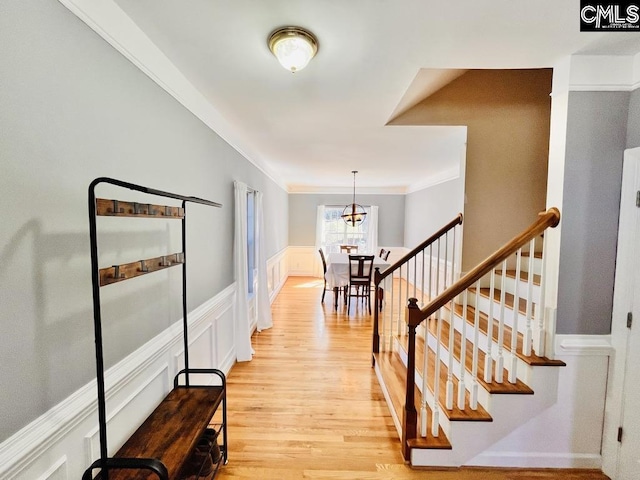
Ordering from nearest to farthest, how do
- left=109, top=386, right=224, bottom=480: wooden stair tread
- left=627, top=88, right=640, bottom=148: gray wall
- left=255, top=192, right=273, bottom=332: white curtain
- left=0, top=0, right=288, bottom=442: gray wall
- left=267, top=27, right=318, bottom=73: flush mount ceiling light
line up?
left=0, top=0, right=288, bottom=442: gray wall → left=109, top=386, right=224, bottom=480: wooden stair tread → left=267, top=27, right=318, bottom=73: flush mount ceiling light → left=627, top=88, right=640, bottom=148: gray wall → left=255, top=192, right=273, bottom=332: white curtain

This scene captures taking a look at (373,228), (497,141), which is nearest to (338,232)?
(373,228)

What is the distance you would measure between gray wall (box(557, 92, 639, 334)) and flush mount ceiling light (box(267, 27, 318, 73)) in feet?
5.32

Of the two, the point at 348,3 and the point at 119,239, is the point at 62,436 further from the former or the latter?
the point at 348,3

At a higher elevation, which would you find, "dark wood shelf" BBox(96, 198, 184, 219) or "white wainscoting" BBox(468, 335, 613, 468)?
"dark wood shelf" BBox(96, 198, 184, 219)

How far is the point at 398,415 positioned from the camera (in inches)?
83.7

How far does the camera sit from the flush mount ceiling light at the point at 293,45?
4.75 feet

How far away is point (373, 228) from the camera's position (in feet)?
25.7

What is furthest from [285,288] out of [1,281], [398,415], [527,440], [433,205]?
[1,281]

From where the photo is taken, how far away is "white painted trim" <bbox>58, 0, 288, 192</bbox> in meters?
1.19

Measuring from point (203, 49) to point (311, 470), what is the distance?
103 inches

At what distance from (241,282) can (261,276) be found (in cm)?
82

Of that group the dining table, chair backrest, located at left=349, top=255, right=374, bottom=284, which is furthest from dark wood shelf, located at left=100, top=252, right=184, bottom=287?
the dining table

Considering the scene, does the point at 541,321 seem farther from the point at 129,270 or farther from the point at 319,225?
the point at 319,225

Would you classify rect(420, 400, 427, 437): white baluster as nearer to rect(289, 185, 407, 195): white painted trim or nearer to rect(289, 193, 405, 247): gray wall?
rect(289, 193, 405, 247): gray wall
